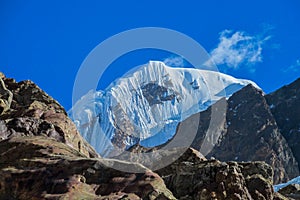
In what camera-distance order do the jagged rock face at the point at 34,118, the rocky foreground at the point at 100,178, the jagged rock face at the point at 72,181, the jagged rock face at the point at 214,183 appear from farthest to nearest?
the jagged rock face at the point at 34,118 < the jagged rock face at the point at 214,183 < the rocky foreground at the point at 100,178 < the jagged rock face at the point at 72,181

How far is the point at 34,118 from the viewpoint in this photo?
50.8 meters

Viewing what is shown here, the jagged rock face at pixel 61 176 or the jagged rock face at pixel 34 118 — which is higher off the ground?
the jagged rock face at pixel 34 118

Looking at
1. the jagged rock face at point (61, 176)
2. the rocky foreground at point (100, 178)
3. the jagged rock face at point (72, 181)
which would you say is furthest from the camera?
the rocky foreground at point (100, 178)

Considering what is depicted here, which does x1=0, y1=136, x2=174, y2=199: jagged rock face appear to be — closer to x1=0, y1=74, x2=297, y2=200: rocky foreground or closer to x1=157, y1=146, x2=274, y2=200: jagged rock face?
x1=0, y1=74, x2=297, y2=200: rocky foreground

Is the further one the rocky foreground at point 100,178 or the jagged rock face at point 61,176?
the rocky foreground at point 100,178

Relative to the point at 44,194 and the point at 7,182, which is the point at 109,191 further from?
the point at 7,182

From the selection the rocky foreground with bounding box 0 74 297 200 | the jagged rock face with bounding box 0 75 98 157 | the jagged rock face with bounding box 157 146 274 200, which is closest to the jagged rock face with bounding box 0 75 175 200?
the rocky foreground with bounding box 0 74 297 200

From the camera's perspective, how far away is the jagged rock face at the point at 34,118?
157ft

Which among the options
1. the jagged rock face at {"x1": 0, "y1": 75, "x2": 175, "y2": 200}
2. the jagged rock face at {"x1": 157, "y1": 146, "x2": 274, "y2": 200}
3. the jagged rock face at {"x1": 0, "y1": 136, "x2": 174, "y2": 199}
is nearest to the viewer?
the jagged rock face at {"x1": 0, "y1": 136, "x2": 174, "y2": 199}

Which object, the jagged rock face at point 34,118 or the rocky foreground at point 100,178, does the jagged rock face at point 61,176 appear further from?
the jagged rock face at point 34,118

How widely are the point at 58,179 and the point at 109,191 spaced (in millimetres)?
3682

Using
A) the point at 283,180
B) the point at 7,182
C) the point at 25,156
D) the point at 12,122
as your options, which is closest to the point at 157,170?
the point at 12,122

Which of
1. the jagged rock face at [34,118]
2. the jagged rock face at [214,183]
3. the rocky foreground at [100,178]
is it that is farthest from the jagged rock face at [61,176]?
the jagged rock face at [34,118]

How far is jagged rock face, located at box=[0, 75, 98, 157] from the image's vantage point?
48.0 metres
